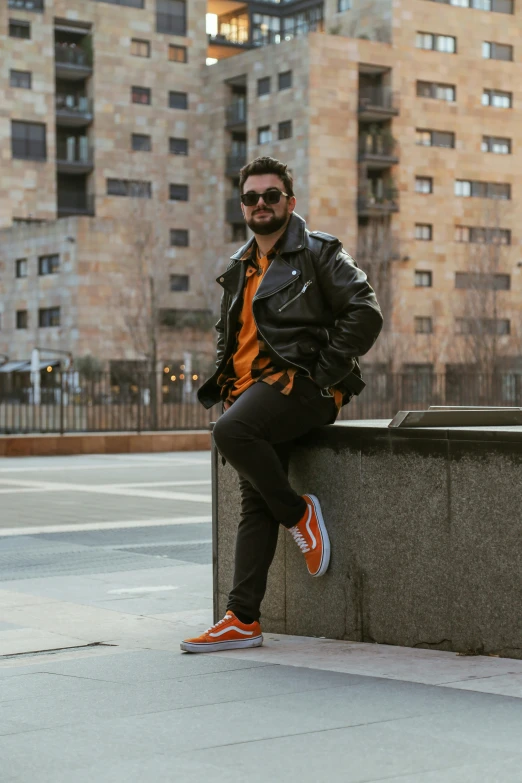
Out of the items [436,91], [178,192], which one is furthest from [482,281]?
[178,192]

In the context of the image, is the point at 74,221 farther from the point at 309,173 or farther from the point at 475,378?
the point at 475,378

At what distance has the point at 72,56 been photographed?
228ft

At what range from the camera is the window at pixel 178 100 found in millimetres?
71688

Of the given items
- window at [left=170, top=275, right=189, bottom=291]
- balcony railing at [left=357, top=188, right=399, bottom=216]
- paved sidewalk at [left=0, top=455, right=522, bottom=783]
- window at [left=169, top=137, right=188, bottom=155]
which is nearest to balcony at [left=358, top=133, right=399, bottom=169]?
balcony railing at [left=357, top=188, right=399, bottom=216]

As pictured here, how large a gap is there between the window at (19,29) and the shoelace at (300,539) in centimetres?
6540

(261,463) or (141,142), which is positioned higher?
(141,142)

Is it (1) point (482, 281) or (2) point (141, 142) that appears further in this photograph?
(2) point (141, 142)

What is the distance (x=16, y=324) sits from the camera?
65.9 m

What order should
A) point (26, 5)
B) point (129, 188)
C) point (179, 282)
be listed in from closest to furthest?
point (129, 188)
point (26, 5)
point (179, 282)

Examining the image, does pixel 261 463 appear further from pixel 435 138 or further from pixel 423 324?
pixel 435 138

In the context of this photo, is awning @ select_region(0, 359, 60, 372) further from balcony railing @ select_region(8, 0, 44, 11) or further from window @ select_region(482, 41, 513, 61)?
window @ select_region(482, 41, 513, 61)

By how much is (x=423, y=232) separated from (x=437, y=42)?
9291 mm

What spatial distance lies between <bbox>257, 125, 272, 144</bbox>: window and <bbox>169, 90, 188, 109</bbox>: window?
6.14m

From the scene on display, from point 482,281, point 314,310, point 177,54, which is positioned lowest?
point 314,310
